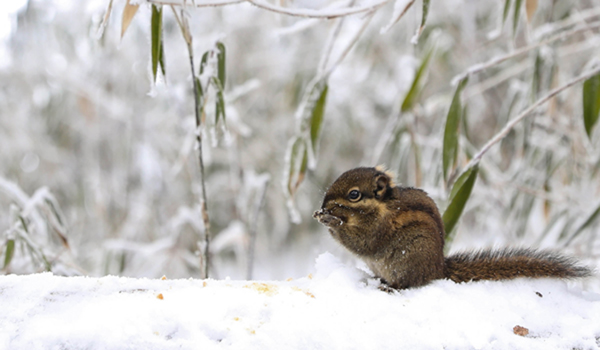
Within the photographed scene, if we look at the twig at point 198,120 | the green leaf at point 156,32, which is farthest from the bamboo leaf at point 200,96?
the green leaf at point 156,32

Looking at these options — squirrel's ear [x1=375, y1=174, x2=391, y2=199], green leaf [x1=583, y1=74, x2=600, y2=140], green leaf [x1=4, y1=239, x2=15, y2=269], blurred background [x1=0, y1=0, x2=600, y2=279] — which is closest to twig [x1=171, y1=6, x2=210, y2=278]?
squirrel's ear [x1=375, y1=174, x2=391, y2=199]

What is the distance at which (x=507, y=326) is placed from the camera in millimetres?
963

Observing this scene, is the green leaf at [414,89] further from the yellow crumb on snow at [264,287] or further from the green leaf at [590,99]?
the yellow crumb on snow at [264,287]

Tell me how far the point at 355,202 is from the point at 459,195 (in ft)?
1.38

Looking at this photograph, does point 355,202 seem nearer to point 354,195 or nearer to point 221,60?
point 354,195

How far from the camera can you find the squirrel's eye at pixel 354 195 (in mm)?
1295

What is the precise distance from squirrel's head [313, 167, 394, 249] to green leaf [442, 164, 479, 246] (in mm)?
297

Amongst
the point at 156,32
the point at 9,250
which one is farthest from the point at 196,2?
the point at 9,250

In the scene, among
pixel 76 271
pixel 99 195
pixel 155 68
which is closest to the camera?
pixel 155 68

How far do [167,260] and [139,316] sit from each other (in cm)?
240

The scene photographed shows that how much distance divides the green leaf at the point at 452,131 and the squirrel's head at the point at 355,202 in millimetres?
384

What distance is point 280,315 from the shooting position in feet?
3.02

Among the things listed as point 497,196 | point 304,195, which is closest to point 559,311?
point 497,196

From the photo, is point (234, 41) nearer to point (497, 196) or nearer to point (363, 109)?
point (363, 109)
